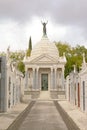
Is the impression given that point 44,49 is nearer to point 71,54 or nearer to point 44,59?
point 44,59

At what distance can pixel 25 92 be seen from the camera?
219ft

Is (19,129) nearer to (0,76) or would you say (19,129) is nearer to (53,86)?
(0,76)

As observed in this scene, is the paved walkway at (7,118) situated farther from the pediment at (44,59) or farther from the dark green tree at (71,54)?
the dark green tree at (71,54)

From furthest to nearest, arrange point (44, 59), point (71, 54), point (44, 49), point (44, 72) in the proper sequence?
point (71, 54) → point (44, 49) → point (44, 72) → point (44, 59)

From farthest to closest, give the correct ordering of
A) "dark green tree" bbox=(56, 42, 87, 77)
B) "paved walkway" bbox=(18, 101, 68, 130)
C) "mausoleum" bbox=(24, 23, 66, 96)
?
1. "dark green tree" bbox=(56, 42, 87, 77)
2. "mausoleum" bbox=(24, 23, 66, 96)
3. "paved walkway" bbox=(18, 101, 68, 130)

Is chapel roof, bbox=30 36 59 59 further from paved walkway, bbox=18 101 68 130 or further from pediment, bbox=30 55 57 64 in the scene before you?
paved walkway, bbox=18 101 68 130

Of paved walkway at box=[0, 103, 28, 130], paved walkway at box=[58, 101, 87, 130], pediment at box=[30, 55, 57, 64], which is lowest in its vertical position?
paved walkway at box=[58, 101, 87, 130]

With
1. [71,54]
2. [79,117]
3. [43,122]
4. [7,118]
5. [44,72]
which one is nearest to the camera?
[43,122]

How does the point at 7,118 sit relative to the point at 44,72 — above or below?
below

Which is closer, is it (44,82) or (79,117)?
(79,117)

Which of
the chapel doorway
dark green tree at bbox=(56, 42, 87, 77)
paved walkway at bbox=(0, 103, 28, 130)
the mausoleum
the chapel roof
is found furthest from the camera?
dark green tree at bbox=(56, 42, 87, 77)

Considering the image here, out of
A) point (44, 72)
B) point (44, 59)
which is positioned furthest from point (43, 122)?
point (44, 72)

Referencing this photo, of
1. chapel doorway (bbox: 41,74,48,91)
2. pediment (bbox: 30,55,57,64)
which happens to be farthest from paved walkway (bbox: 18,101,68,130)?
chapel doorway (bbox: 41,74,48,91)

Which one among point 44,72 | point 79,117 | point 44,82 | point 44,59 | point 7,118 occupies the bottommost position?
point 79,117
